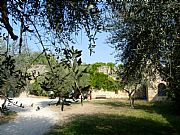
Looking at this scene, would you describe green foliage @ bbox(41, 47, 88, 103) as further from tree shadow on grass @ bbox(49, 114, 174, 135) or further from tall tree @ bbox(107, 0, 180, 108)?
tree shadow on grass @ bbox(49, 114, 174, 135)

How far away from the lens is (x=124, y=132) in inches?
563

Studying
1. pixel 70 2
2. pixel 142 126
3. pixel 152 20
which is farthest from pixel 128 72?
pixel 142 126

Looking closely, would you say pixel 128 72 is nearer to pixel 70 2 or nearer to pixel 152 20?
pixel 152 20

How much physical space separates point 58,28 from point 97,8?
0.53m

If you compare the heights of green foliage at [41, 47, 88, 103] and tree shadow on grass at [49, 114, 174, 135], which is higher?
green foliage at [41, 47, 88, 103]

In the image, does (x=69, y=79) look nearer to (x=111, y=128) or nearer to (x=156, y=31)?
(x=156, y=31)

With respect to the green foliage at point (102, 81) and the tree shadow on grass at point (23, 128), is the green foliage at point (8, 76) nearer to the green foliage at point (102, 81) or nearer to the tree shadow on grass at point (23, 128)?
the tree shadow on grass at point (23, 128)

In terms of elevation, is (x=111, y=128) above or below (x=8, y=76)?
below

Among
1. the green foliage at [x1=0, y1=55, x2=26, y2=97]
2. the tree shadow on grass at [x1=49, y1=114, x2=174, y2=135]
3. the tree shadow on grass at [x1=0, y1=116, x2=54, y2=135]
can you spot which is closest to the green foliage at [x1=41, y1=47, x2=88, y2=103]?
the green foliage at [x1=0, y1=55, x2=26, y2=97]

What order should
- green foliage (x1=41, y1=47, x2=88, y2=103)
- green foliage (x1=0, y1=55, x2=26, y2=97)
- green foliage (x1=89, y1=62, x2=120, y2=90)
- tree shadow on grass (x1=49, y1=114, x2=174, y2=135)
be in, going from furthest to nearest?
green foliage (x1=89, y1=62, x2=120, y2=90) → tree shadow on grass (x1=49, y1=114, x2=174, y2=135) → green foliage (x1=0, y1=55, x2=26, y2=97) → green foliage (x1=41, y1=47, x2=88, y2=103)

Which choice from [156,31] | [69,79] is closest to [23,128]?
[156,31]

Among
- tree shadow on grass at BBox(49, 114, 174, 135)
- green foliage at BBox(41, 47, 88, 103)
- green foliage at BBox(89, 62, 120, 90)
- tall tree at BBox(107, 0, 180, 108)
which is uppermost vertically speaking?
green foliage at BBox(89, 62, 120, 90)

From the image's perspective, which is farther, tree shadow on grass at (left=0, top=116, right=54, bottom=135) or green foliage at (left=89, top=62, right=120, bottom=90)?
→ green foliage at (left=89, top=62, right=120, bottom=90)

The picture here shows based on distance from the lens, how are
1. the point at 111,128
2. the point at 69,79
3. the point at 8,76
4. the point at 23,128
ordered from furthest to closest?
the point at 111,128, the point at 23,128, the point at 8,76, the point at 69,79
